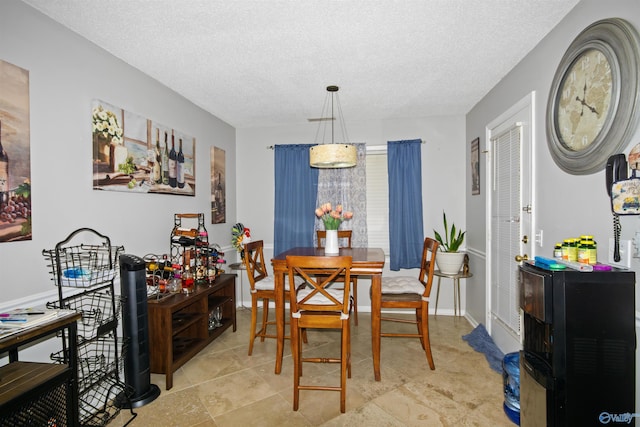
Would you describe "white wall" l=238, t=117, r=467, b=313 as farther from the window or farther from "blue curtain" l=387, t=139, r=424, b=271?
the window

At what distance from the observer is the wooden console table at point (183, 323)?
96.3 inches

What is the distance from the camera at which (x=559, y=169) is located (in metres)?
2.15

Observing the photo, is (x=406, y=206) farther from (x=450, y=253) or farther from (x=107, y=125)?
(x=107, y=125)

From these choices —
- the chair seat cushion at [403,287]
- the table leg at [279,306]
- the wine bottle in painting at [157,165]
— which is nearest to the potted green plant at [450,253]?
the chair seat cushion at [403,287]

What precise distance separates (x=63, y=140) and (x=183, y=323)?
5.44 ft

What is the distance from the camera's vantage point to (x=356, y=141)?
14.5ft

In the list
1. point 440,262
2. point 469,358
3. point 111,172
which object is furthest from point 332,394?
point 111,172

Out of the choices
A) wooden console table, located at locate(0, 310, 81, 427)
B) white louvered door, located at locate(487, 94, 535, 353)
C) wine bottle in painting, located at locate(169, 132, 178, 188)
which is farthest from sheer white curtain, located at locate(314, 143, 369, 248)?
wooden console table, located at locate(0, 310, 81, 427)

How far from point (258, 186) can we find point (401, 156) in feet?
6.84

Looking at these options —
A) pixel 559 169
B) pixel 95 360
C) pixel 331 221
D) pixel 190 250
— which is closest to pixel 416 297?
pixel 331 221

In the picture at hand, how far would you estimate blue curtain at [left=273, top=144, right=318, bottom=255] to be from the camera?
4426 millimetres

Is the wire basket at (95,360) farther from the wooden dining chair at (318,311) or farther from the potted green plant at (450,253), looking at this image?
the potted green plant at (450,253)

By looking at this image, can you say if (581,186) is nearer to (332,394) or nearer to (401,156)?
(332,394)

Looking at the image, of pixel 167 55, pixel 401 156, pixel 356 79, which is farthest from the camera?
pixel 401 156
